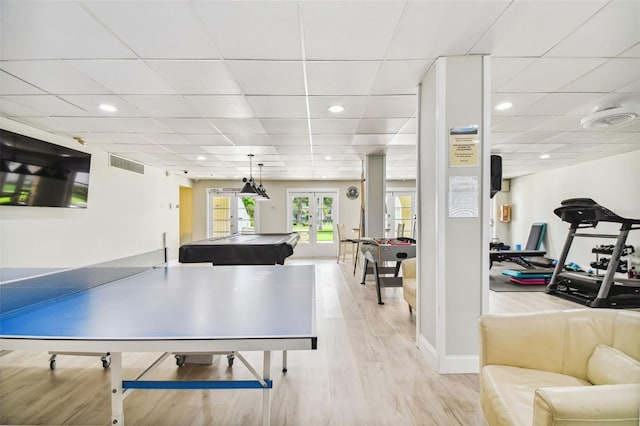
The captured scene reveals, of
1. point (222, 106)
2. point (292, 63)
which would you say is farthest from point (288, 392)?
point (222, 106)

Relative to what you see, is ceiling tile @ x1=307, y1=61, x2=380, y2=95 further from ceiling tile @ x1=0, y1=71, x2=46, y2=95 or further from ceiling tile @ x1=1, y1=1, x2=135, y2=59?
ceiling tile @ x1=0, y1=71, x2=46, y2=95

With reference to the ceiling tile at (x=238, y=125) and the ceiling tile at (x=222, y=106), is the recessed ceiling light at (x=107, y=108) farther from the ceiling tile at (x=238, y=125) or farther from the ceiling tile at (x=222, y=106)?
the ceiling tile at (x=238, y=125)

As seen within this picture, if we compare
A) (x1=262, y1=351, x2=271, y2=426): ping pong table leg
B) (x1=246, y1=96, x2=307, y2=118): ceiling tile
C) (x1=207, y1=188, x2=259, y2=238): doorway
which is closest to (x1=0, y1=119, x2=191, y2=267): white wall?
(x1=207, y1=188, x2=259, y2=238): doorway

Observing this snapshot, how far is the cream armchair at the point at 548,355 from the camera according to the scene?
129cm

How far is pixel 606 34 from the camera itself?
203 centimetres

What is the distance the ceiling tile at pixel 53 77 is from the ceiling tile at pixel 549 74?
3.79m

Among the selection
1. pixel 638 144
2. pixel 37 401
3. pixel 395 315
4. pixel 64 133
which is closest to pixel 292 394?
pixel 37 401

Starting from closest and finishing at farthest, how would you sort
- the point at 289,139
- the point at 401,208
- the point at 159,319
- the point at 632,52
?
1. the point at 159,319
2. the point at 632,52
3. the point at 289,139
4. the point at 401,208

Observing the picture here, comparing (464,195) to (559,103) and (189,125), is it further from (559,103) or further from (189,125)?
(189,125)

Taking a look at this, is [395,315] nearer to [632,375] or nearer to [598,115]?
[632,375]

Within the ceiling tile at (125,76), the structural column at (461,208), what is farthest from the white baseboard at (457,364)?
the ceiling tile at (125,76)

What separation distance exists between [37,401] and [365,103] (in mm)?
3627

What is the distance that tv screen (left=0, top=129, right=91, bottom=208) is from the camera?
336 centimetres

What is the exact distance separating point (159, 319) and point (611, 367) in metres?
2.05
